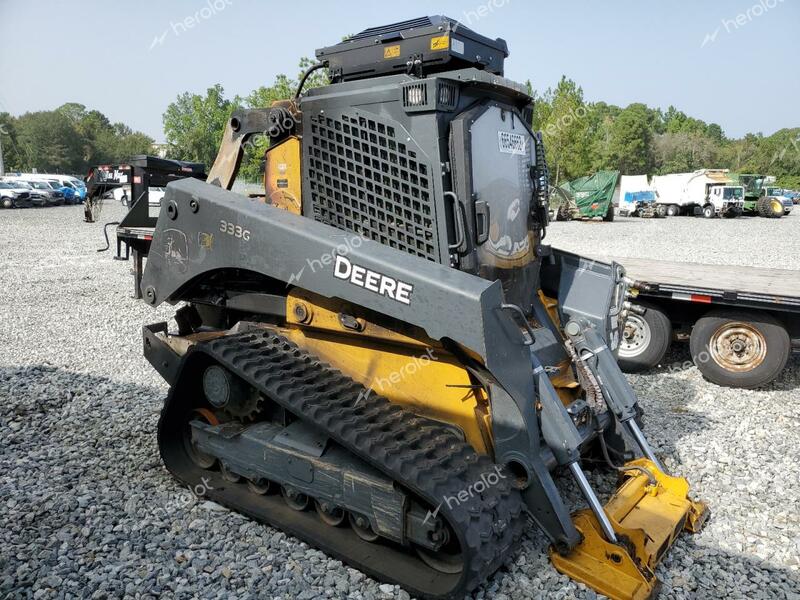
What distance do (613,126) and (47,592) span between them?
6999 centimetres

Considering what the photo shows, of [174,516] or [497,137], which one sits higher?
[497,137]

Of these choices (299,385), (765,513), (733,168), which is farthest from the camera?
(733,168)

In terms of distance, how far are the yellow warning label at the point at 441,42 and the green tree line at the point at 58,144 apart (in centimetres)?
6727

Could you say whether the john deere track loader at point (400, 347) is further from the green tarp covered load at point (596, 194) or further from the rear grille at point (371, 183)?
the green tarp covered load at point (596, 194)

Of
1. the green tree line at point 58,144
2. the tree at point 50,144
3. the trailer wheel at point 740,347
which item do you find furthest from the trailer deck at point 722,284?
the tree at point 50,144

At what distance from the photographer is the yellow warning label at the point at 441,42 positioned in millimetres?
3902

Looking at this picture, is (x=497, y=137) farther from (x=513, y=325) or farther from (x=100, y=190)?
(x=100, y=190)

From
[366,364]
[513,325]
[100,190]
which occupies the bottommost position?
[366,364]

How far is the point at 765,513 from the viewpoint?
438 cm

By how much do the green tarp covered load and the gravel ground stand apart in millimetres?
24054

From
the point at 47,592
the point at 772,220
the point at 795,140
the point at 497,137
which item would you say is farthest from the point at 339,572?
the point at 795,140

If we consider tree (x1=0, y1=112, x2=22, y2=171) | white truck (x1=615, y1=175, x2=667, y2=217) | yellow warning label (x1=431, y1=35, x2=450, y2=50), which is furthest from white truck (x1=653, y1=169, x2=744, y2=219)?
tree (x1=0, y1=112, x2=22, y2=171)

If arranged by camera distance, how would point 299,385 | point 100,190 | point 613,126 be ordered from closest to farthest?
1. point 299,385
2. point 100,190
3. point 613,126

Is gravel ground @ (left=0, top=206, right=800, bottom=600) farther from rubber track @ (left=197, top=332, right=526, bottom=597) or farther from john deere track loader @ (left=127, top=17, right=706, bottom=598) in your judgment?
rubber track @ (left=197, top=332, right=526, bottom=597)
